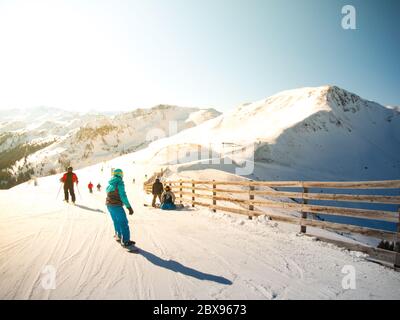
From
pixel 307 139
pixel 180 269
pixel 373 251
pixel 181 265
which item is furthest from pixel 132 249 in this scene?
pixel 307 139

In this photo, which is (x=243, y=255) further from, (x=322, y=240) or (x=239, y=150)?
(x=239, y=150)

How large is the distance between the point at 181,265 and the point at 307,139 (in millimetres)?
69612

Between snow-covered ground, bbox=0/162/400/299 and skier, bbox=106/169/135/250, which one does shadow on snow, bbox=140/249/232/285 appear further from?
skier, bbox=106/169/135/250

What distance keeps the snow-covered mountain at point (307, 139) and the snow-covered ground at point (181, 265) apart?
33.9 m

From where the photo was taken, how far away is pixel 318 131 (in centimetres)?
7256

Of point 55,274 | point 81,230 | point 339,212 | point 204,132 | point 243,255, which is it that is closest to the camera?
point 55,274

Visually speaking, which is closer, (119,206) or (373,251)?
(373,251)

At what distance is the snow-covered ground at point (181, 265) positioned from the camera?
168 inches

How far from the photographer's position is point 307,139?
68.4m

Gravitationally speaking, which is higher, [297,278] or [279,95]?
[279,95]

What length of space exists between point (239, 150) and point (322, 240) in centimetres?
4866

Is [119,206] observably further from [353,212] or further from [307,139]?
[307,139]

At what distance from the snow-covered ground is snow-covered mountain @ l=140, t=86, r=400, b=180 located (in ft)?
111
